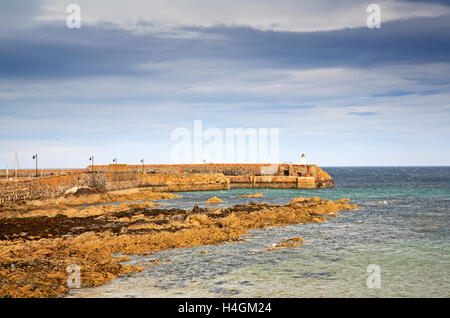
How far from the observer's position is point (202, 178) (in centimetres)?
7138

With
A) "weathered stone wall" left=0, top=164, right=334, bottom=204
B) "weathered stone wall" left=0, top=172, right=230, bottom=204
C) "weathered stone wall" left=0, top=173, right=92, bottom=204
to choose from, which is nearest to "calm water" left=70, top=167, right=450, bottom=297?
"weathered stone wall" left=0, top=173, right=92, bottom=204

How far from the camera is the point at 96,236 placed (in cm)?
2042

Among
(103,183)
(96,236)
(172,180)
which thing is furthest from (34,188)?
(172,180)

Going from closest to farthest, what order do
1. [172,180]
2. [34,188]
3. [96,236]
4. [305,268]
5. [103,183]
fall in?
[305,268] < [96,236] < [34,188] < [103,183] < [172,180]

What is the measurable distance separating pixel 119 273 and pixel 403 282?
395 inches

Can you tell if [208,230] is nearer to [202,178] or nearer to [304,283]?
[304,283]

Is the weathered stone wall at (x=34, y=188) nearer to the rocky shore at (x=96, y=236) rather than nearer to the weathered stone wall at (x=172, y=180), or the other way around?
the weathered stone wall at (x=172, y=180)

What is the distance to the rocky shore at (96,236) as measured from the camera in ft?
43.9

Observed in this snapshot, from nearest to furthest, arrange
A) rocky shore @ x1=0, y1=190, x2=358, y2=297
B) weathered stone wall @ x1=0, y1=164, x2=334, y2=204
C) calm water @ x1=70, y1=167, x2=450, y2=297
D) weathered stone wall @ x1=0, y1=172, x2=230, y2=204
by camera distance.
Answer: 1. calm water @ x1=70, y1=167, x2=450, y2=297
2. rocky shore @ x1=0, y1=190, x2=358, y2=297
3. weathered stone wall @ x1=0, y1=172, x2=230, y2=204
4. weathered stone wall @ x1=0, y1=164, x2=334, y2=204

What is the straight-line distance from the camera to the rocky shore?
13.4 m

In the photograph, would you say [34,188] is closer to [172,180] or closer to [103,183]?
[103,183]

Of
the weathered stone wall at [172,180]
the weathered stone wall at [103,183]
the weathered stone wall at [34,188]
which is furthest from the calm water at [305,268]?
the weathered stone wall at [172,180]

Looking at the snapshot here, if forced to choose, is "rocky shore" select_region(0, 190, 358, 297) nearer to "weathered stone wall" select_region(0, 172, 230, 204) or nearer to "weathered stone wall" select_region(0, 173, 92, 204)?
"weathered stone wall" select_region(0, 173, 92, 204)
